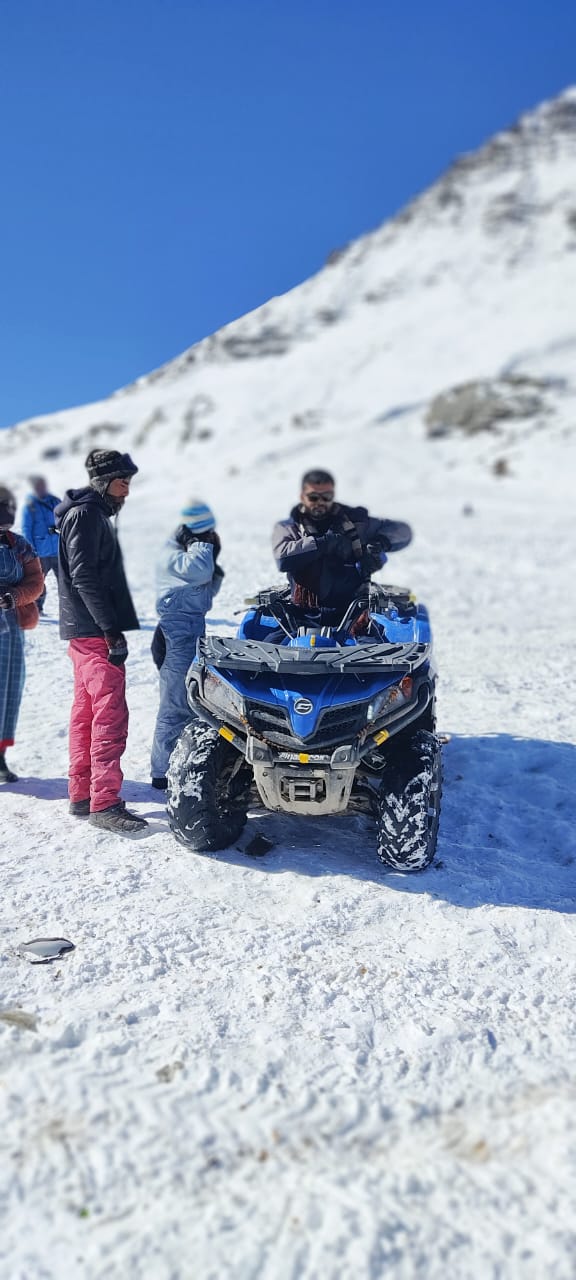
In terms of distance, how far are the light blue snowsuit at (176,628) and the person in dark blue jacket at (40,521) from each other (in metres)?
4.58

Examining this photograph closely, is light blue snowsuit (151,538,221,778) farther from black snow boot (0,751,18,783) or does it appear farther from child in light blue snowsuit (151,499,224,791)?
black snow boot (0,751,18,783)

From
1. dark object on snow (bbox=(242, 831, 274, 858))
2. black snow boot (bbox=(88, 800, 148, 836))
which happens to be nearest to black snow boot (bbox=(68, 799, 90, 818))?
black snow boot (bbox=(88, 800, 148, 836))

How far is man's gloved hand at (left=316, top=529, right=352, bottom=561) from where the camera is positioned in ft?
17.7

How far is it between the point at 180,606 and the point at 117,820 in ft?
4.48

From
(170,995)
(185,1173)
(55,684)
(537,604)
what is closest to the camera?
(185,1173)

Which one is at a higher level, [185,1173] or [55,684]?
[55,684]

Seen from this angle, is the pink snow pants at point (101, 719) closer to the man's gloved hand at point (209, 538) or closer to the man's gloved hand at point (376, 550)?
the man's gloved hand at point (209, 538)

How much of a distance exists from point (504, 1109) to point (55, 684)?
229 inches

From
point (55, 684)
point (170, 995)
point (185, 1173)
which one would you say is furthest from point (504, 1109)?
point (55, 684)

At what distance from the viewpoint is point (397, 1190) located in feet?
7.78

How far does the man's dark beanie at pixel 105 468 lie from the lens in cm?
463

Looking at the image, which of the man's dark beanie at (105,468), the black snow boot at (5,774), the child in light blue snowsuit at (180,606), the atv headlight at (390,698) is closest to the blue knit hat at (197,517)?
the child in light blue snowsuit at (180,606)

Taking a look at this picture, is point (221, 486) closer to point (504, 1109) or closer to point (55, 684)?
point (55, 684)

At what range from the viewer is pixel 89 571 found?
4.60 m
